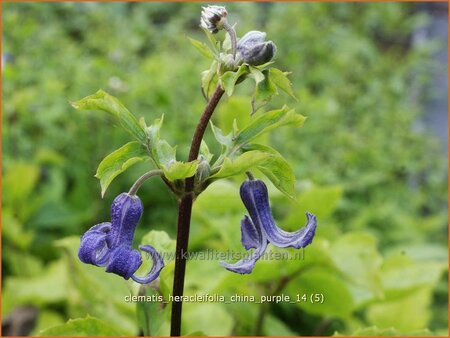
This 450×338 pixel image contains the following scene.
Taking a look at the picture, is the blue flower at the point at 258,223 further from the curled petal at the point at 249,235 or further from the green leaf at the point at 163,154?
the green leaf at the point at 163,154

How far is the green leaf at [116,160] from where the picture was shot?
90 cm

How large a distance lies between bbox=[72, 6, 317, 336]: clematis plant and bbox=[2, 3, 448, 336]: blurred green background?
0.07 meters

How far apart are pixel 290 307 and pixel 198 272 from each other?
0.44m

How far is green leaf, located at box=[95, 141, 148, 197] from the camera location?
90 centimetres

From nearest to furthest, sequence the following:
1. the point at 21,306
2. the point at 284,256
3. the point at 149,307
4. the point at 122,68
→ 1. the point at 149,307
2. the point at 284,256
3. the point at 21,306
4. the point at 122,68

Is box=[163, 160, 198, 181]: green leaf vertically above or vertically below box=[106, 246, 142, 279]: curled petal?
above

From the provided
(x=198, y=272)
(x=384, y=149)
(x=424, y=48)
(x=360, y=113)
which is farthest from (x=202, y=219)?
(x=424, y=48)

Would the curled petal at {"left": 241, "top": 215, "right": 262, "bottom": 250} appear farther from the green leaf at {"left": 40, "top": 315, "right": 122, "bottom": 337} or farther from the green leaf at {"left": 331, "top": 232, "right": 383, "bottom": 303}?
the green leaf at {"left": 331, "top": 232, "right": 383, "bottom": 303}

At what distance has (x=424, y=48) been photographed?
4289 mm

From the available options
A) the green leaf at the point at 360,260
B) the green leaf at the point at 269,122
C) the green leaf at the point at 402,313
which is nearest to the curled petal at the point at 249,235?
the green leaf at the point at 269,122

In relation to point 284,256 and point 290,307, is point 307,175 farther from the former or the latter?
point 284,256

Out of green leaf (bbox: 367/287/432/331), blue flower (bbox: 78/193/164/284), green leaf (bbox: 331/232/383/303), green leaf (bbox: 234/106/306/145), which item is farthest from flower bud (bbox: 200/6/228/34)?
green leaf (bbox: 367/287/432/331)

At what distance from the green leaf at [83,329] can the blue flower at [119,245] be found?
0.79 feet

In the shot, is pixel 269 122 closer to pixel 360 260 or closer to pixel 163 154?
pixel 163 154
